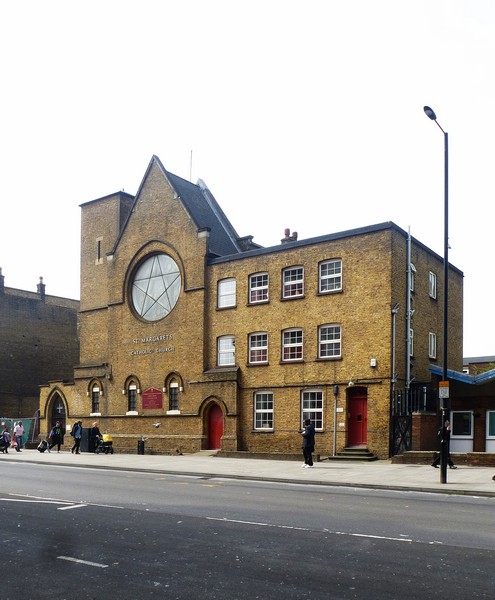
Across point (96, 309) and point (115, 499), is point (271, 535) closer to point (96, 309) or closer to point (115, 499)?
point (115, 499)

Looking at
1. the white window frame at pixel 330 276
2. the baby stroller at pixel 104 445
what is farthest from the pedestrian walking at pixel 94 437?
the white window frame at pixel 330 276

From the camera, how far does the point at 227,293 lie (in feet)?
117

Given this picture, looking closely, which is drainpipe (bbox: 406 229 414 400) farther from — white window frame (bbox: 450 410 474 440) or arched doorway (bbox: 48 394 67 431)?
arched doorway (bbox: 48 394 67 431)

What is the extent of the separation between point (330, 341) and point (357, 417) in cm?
348

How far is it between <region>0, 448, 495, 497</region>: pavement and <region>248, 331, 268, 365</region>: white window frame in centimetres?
510

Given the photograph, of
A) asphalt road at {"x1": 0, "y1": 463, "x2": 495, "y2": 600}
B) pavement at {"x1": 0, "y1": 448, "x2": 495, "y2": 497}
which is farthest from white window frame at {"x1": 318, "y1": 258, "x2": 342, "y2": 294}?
asphalt road at {"x1": 0, "y1": 463, "x2": 495, "y2": 600}

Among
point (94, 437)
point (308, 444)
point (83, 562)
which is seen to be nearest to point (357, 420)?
point (308, 444)

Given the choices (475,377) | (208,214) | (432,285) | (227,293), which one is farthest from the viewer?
(208,214)

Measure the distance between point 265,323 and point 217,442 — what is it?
21.1 feet

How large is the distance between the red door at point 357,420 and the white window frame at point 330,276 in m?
4.86

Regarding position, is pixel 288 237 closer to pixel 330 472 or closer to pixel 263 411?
pixel 263 411

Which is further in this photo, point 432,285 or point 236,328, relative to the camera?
point 236,328

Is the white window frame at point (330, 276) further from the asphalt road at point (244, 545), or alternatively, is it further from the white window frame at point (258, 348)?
the asphalt road at point (244, 545)

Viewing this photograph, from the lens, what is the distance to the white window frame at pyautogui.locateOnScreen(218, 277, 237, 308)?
35312 millimetres
